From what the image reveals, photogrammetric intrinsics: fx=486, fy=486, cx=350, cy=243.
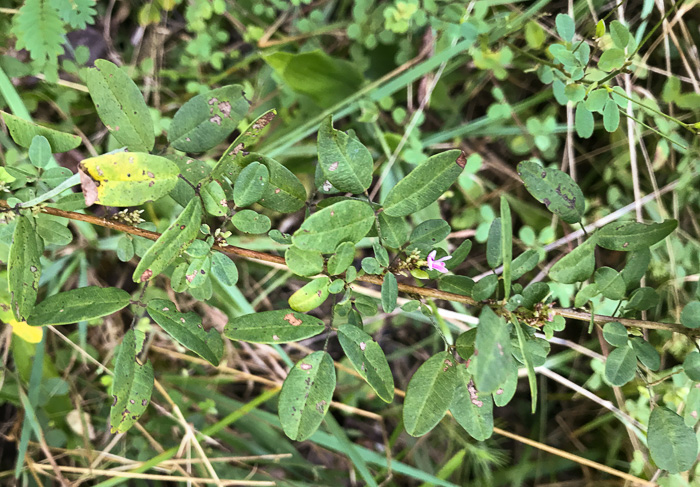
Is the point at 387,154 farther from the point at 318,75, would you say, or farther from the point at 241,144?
the point at 241,144

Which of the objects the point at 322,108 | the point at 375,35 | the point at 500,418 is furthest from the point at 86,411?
the point at 375,35

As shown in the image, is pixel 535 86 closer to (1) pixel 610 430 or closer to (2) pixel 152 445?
A: (1) pixel 610 430

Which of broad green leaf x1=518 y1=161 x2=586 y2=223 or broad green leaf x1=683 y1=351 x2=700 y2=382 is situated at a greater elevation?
broad green leaf x1=518 y1=161 x2=586 y2=223

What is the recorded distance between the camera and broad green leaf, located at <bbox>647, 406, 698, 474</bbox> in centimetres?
81

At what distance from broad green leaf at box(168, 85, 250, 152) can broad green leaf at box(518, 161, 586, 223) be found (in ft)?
1.68

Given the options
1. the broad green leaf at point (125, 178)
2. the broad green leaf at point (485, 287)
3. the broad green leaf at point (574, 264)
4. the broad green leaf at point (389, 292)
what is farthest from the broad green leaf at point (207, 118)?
the broad green leaf at point (574, 264)

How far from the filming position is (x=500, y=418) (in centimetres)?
185

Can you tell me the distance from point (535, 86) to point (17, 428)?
2.13m

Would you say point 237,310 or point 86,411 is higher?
point 237,310

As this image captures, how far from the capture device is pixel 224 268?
0.80 m

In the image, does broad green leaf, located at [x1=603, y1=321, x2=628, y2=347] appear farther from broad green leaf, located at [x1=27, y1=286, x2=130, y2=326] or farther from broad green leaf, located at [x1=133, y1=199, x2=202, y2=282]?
broad green leaf, located at [x1=27, y1=286, x2=130, y2=326]

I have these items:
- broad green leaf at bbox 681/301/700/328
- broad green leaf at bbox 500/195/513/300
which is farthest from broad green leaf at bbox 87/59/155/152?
broad green leaf at bbox 681/301/700/328

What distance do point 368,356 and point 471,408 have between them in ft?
0.63

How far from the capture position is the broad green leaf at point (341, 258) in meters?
0.73
